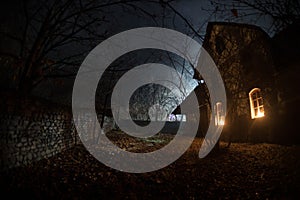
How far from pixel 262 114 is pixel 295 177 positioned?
7.10 metres

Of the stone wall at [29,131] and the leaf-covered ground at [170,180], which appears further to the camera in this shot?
the stone wall at [29,131]

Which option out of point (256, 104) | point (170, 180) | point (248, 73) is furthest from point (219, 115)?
point (170, 180)

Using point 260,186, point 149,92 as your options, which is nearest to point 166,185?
point 260,186

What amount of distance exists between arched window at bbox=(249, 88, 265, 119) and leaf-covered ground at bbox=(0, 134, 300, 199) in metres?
4.44

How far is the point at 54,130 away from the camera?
909 centimetres

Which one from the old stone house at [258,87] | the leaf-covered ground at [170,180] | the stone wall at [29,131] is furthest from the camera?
the old stone house at [258,87]

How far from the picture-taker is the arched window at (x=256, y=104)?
11.5 metres

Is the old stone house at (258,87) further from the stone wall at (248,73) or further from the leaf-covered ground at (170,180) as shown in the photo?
the leaf-covered ground at (170,180)

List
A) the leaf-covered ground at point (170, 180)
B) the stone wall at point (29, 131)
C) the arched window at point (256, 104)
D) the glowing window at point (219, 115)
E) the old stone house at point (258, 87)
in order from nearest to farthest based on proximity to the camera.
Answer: the leaf-covered ground at point (170, 180), the stone wall at point (29, 131), the old stone house at point (258, 87), the arched window at point (256, 104), the glowing window at point (219, 115)

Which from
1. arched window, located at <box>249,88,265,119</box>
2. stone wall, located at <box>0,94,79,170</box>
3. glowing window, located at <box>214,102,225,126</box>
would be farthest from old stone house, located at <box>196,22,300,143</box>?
stone wall, located at <box>0,94,79,170</box>

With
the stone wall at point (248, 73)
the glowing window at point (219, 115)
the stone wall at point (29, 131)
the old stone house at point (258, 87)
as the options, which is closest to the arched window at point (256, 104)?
the old stone house at point (258, 87)

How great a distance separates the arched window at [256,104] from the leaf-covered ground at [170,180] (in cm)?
444

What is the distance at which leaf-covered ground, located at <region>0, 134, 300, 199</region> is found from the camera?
15.5 feet

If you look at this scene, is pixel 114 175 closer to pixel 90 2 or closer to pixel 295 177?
pixel 295 177
